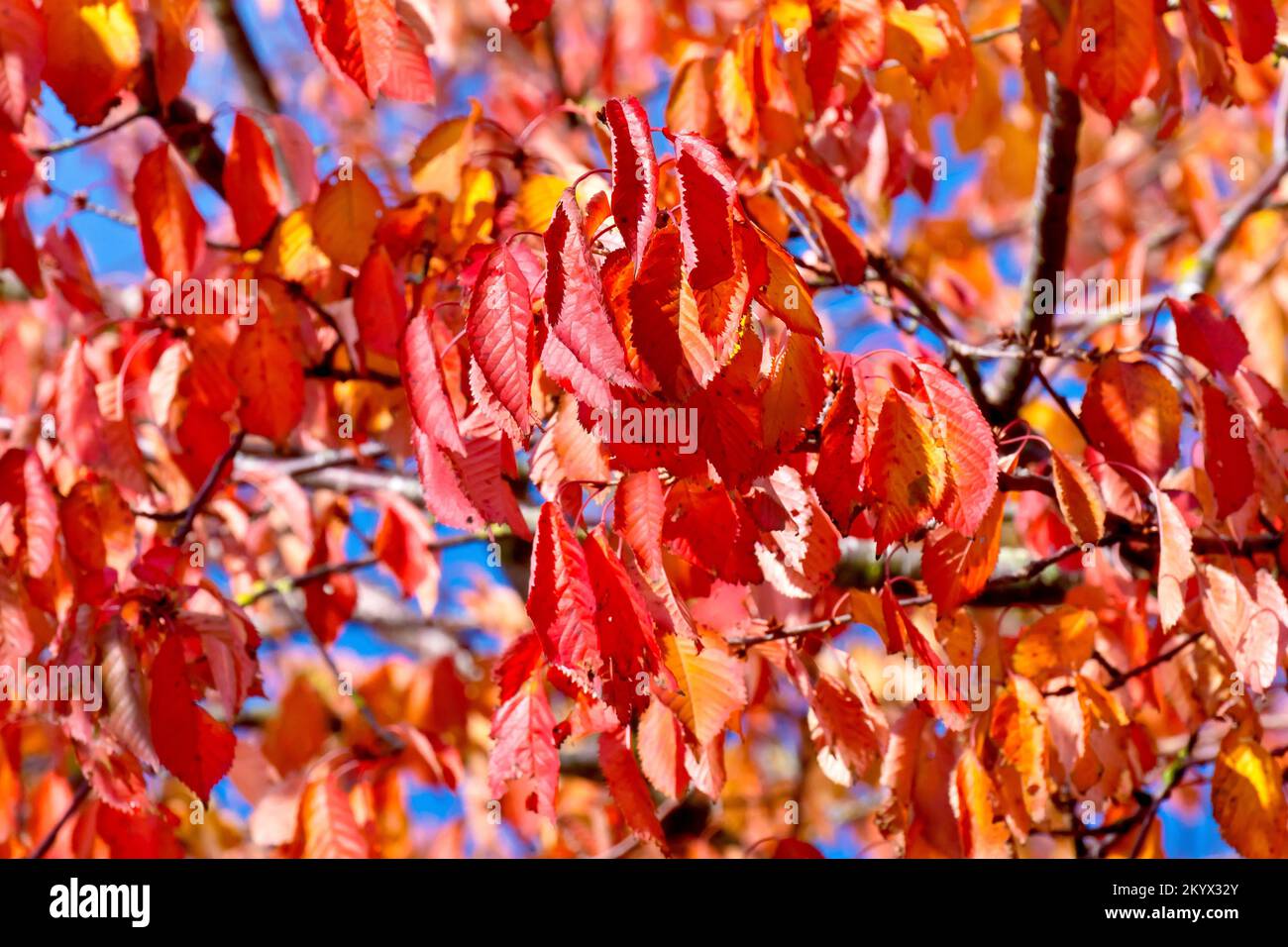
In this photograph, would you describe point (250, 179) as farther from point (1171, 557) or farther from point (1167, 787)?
point (1167, 787)

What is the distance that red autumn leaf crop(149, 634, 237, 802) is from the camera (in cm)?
159

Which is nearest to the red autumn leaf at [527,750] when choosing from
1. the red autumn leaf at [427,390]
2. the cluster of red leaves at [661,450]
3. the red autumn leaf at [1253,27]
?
the cluster of red leaves at [661,450]

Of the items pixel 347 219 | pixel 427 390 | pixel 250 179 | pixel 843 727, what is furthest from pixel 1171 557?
pixel 250 179

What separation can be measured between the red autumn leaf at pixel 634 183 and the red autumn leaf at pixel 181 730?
2.80 feet

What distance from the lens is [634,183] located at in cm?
110

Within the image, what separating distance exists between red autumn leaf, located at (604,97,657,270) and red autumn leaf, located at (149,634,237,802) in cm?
85

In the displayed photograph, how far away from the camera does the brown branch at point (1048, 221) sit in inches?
81.7

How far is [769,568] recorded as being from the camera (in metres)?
1.58

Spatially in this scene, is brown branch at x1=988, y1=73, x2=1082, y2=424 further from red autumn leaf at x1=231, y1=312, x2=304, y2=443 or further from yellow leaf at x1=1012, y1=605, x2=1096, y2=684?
red autumn leaf at x1=231, y1=312, x2=304, y2=443

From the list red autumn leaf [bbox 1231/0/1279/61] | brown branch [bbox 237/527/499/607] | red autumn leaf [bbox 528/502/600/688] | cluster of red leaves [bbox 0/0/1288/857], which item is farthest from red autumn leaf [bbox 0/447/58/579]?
red autumn leaf [bbox 1231/0/1279/61]

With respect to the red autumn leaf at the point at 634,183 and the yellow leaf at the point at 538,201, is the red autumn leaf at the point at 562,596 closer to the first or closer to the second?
the red autumn leaf at the point at 634,183

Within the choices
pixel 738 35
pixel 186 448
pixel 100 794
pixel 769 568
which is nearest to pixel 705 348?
pixel 769 568

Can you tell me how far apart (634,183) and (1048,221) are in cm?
128

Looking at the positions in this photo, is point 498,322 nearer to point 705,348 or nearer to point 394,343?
point 705,348
